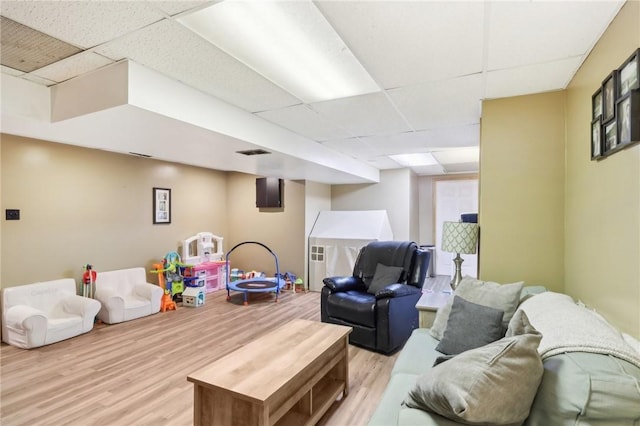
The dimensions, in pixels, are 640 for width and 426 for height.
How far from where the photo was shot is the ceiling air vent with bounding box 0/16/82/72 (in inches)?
69.0

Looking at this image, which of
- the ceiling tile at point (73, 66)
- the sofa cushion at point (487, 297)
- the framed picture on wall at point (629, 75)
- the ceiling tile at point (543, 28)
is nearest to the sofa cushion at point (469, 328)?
the sofa cushion at point (487, 297)

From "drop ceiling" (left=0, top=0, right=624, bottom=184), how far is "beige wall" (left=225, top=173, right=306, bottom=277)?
260 cm

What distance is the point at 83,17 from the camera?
164 cm

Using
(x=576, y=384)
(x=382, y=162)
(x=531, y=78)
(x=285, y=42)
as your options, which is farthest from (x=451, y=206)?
(x=576, y=384)

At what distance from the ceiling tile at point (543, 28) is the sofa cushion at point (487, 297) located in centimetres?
148

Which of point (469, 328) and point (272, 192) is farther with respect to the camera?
point (272, 192)

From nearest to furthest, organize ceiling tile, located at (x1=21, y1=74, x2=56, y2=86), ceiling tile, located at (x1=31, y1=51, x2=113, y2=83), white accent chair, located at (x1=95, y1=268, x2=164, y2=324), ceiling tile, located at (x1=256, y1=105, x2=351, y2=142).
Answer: ceiling tile, located at (x1=31, y1=51, x2=113, y2=83) < ceiling tile, located at (x1=21, y1=74, x2=56, y2=86) < ceiling tile, located at (x1=256, y1=105, x2=351, y2=142) < white accent chair, located at (x1=95, y1=268, x2=164, y2=324)

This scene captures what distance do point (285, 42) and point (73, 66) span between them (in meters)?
1.50

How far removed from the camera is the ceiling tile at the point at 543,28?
5.04ft

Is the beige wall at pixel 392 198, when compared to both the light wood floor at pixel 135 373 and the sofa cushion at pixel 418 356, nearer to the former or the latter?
the light wood floor at pixel 135 373

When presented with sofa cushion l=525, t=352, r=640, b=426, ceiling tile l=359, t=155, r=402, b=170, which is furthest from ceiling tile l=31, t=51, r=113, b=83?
ceiling tile l=359, t=155, r=402, b=170

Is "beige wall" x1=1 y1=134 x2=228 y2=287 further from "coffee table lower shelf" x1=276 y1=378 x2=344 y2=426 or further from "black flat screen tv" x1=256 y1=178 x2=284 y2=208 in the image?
"coffee table lower shelf" x1=276 y1=378 x2=344 y2=426

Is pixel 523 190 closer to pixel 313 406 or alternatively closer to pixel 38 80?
pixel 313 406

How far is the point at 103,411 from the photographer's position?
229cm
